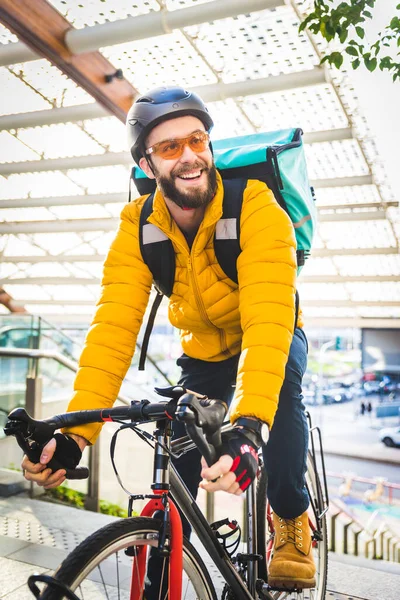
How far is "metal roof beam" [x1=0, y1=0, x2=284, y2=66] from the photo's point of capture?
4.77 m

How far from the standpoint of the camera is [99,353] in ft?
4.98

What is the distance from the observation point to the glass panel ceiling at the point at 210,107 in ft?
18.6

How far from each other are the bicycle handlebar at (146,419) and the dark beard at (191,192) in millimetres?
561

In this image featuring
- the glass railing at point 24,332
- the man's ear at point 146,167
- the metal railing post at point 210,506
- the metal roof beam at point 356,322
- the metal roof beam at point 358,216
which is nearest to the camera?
the man's ear at point 146,167

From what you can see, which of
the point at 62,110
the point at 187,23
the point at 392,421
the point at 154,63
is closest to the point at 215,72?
the point at 154,63

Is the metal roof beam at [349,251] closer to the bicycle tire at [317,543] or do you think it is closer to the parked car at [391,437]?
the bicycle tire at [317,543]

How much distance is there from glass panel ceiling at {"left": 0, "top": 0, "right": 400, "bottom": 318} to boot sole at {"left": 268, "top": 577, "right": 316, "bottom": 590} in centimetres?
474

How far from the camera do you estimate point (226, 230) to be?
4.99 feet

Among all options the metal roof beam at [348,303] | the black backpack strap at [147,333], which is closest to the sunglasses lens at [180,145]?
the black backpack strap at [147,333]

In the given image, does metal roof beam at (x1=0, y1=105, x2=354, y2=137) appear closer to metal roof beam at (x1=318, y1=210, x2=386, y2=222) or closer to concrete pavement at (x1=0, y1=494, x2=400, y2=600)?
metal roof beam at (x1=318, y1=210, x2=386, y2=222)

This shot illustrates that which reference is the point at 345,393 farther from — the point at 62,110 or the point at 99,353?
the point at 99,353

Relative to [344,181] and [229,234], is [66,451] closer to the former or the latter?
[229,234]

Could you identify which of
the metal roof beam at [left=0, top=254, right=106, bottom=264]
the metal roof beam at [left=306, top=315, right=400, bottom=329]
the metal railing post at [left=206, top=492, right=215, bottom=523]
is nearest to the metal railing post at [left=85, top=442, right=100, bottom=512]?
the metal railing post at [left=206, top=492, right=215, bottom=523]

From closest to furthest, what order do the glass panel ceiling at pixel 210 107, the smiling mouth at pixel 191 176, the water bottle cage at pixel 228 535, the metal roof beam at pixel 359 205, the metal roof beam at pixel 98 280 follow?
the water bottle cage at pixel 228 535, the smiling mouth at pixel 191 176, the glass panel ceiling at pixel 210 107, the metal roof beam at pixel 359 205, the metal roof beam at pixel 98 280
